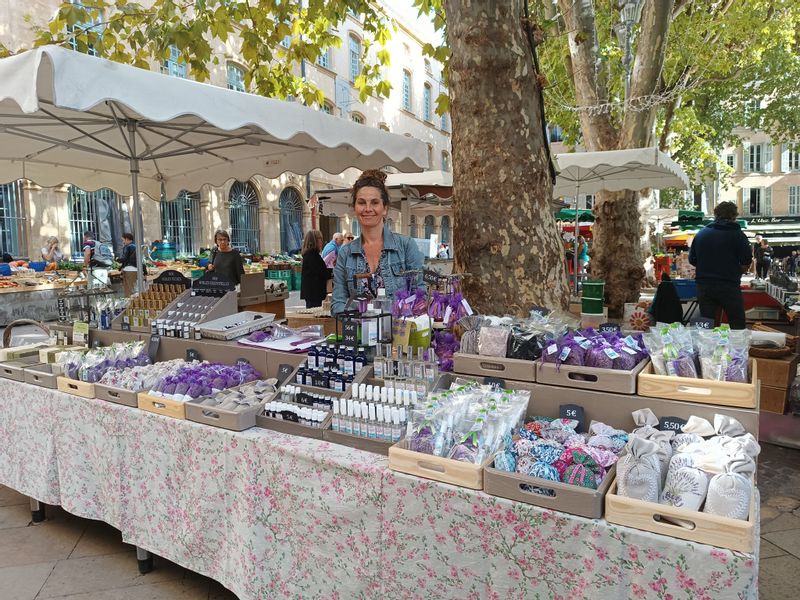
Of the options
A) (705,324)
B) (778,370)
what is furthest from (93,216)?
(705,324)

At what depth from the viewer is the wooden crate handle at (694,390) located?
187 cm

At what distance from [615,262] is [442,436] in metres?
7.60

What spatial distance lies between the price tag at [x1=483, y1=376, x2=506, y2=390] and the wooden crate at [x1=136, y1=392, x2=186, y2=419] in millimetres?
1271

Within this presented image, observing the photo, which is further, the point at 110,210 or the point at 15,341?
the point at 110,210

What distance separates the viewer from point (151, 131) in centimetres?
446

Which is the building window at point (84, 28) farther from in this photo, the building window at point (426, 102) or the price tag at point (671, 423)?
the building window at point (426, 102)

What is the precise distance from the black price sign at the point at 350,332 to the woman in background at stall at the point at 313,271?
16.4ft

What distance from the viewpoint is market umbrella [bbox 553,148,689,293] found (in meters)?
6.23

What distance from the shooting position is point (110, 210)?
1519cm

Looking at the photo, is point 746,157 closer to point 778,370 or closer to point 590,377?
point 778,370

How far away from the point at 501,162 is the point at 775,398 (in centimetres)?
277

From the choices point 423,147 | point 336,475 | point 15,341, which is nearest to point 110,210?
point 15,341

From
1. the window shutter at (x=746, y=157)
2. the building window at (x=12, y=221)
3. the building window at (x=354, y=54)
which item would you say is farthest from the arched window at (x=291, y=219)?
the window shutter at (x=746, y=157)

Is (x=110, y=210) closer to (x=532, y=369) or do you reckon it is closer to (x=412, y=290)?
(x=412, y=290)
